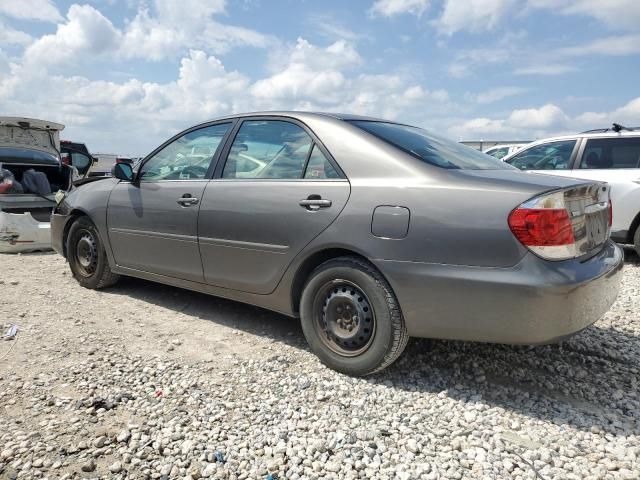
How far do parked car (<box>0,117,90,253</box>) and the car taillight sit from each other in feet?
20.9

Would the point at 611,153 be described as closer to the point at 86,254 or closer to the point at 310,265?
the point at 310,265

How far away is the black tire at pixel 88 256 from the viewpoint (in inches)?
177

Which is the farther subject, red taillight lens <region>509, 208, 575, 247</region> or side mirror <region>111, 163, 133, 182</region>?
side mirror <region>111, 163, 133, 182</region>

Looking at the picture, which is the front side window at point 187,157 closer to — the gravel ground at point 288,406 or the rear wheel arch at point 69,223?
the rear wheel arch at point 69,223

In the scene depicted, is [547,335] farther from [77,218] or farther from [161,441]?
[77,218]

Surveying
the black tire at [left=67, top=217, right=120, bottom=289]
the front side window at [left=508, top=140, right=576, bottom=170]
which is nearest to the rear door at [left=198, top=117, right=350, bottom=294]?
the black tire at [left=67, top=217, right=120, bottom=289]

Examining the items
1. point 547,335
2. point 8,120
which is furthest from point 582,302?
point 8,120

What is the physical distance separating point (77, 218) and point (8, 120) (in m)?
3.58

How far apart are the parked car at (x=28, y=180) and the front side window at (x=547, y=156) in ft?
22.2

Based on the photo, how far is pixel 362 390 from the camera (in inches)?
108

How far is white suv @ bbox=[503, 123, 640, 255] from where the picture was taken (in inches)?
240

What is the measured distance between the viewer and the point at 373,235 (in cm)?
267

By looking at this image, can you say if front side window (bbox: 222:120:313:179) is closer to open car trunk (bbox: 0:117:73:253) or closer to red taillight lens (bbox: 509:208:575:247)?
red taillight lens (bbox: 509:208:575:247)

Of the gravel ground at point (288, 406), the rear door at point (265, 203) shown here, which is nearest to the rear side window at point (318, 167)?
the rear door at point (265, 203)
